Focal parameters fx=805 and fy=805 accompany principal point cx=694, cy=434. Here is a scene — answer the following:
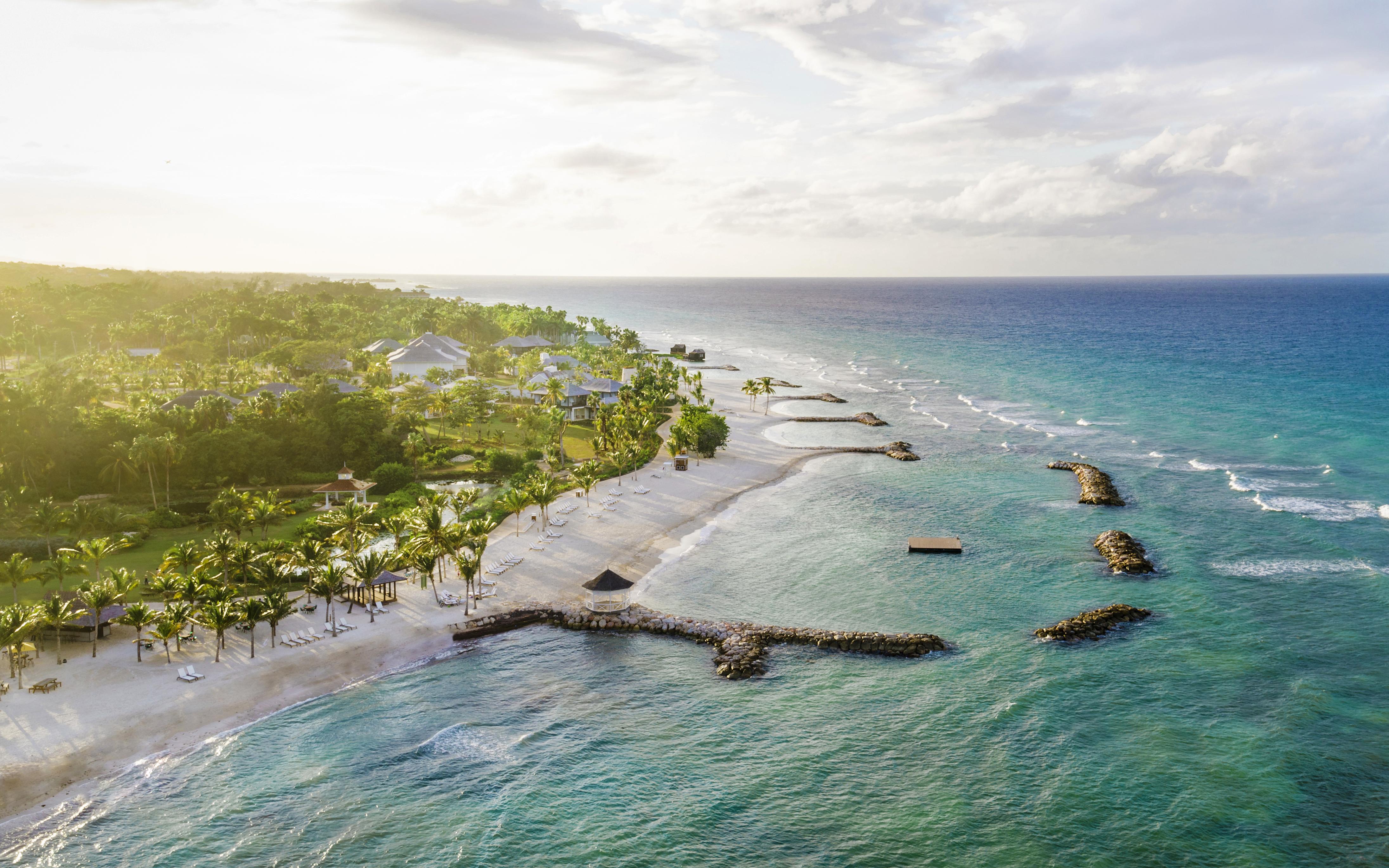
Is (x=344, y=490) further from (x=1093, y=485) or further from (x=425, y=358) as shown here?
(x=1093, y=485)

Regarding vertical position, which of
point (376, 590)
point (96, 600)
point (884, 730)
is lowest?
point (884, 730)

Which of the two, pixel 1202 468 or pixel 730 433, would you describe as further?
pixel 730 433

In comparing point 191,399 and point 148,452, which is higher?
point 191,399

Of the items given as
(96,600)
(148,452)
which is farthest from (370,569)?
(148,452)

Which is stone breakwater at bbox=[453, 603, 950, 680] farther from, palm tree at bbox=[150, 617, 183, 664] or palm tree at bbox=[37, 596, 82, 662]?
palm tree at bbox=[37, 596, 82, 662]

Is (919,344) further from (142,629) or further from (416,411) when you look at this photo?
(142,629)

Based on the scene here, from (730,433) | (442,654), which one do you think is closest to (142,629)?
(442,654)

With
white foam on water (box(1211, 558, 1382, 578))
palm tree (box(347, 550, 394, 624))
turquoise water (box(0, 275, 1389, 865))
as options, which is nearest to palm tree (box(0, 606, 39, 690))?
turquoise water (box(0, 275, 1389, 865))
